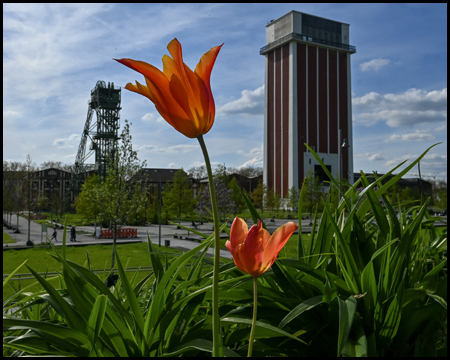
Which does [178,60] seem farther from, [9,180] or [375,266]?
[9,180]

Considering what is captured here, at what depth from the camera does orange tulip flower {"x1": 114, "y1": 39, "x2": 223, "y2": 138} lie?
0.89 m

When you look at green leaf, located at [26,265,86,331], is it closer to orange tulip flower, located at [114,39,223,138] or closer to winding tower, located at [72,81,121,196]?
orange tulip flower, located at [114,39,223,138]

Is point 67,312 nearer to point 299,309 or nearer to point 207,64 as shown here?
point 299,309

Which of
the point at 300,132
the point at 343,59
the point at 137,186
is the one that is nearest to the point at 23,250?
the point at 137,186

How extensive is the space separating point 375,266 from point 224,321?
2.78ft

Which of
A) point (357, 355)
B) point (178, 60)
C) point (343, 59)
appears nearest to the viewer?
point (178, 60)

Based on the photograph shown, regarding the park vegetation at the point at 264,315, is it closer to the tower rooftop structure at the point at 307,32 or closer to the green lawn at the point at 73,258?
the green lawn at the point at 73,258

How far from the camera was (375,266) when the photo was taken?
1.79 meters

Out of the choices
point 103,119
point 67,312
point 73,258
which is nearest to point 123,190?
point 73,258

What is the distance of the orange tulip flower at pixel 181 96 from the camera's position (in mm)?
893

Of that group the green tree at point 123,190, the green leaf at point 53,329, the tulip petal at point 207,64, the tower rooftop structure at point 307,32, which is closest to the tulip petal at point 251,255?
the tulip petal at point 207,64

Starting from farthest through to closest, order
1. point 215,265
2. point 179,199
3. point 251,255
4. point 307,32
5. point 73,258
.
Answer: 1. point 307,32
2. point 179,199
3. point 73,258
4. point 251,255
5. point 215,265

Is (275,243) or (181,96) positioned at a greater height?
(181,96)

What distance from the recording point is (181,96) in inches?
35.4
